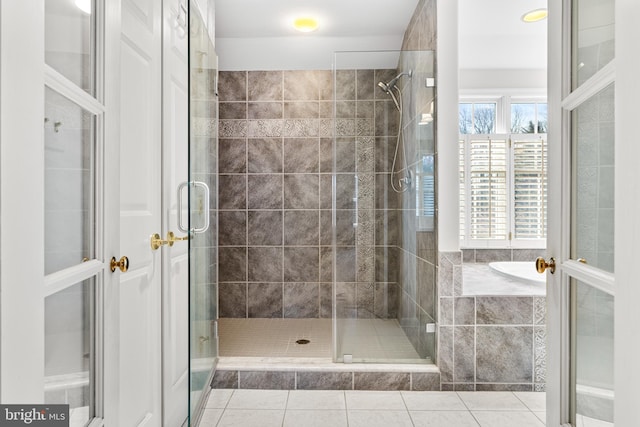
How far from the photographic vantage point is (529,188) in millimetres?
3627

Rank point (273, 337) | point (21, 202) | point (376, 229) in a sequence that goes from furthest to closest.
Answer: point (273, 337), point (376, 229), point (21, 202)

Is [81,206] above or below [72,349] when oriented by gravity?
above

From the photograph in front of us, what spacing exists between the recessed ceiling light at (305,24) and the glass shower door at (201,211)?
126 cm

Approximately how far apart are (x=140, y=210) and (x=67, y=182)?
1.80ft

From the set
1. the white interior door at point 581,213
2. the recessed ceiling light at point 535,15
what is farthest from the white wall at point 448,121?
the white interior door at point 581,213

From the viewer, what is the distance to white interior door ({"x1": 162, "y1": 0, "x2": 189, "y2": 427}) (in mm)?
1700

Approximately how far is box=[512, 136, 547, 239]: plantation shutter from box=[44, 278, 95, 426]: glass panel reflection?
3.49 metres

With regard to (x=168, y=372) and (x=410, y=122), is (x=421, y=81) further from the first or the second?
(x=168, y=372)

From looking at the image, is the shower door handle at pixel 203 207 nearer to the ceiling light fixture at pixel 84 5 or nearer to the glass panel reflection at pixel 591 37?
the ceiling light fixture at pixel 84 5

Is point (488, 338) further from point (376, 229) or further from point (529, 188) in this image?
point (529, 188)

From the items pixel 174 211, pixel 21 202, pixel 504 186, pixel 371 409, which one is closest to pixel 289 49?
pixel 504 186

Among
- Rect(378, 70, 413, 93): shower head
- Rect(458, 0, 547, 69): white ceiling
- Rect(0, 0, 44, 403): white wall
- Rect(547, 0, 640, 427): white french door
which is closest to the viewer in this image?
Rect(0, 0, 44, 403): white wall

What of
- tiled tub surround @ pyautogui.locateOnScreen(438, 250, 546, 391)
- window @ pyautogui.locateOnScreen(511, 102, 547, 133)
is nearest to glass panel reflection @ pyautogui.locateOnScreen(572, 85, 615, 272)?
tiled tub surround @ pyautogui.locateOnScreen(438, 250, 546, 391)

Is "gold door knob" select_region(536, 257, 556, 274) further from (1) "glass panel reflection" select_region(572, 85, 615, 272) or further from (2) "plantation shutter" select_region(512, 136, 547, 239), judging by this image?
(2) "plantation shutter" select_region(512, 136, 547, 239)
